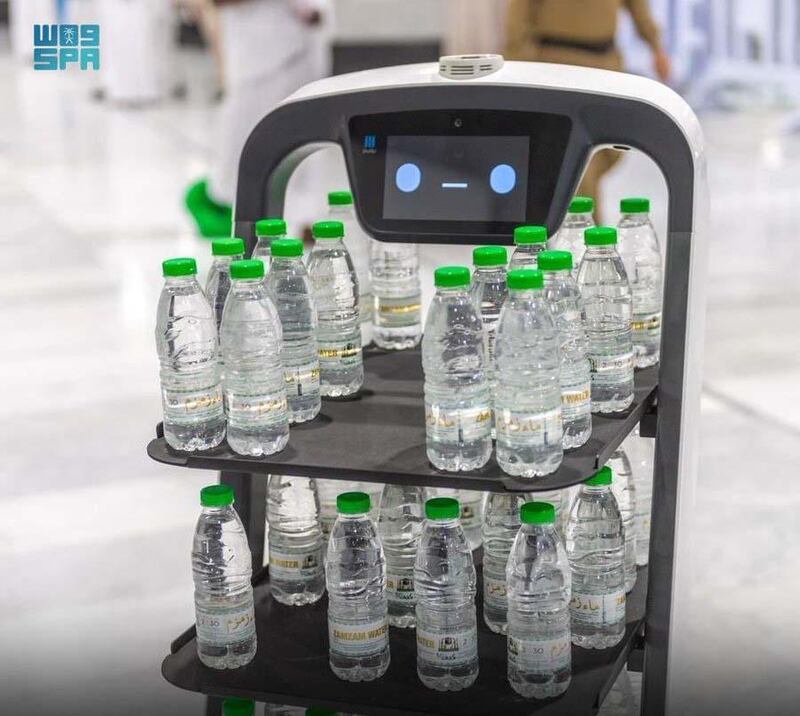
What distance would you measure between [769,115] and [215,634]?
8.86m

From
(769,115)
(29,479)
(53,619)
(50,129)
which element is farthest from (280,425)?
(50,129)

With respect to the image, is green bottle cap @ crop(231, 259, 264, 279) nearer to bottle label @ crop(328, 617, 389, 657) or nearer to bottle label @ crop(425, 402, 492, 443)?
bottle label @ crop(425, 402, 492, 443)

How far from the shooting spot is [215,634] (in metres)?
2.32

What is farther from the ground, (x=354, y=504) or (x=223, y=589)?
(x=354, y=504)

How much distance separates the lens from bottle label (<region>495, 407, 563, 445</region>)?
1.99 m

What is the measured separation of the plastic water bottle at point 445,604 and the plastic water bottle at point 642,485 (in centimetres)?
45

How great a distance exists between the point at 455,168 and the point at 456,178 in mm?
17

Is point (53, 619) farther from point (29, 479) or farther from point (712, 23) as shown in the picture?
point (712, 23)

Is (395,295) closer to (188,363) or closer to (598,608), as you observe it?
(188,363)

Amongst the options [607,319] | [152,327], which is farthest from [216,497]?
[152,327]

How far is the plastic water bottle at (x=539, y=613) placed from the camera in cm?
221

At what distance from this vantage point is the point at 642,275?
2.53 meters

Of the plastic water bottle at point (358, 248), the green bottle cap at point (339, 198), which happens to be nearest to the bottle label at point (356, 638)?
the plastic water bottle at point (358, 248)

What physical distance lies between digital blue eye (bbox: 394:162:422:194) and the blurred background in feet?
2.41
